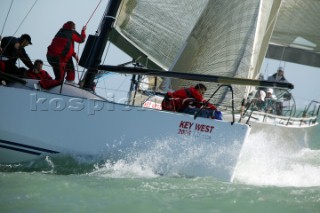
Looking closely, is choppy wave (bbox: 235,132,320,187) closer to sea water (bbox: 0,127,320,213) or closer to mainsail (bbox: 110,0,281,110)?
sea water (bbox: 0,127,320,213)

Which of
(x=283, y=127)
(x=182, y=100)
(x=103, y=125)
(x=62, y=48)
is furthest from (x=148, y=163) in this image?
(x=283, y=127)

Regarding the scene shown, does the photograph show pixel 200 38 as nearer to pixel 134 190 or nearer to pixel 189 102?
pixel 189 102

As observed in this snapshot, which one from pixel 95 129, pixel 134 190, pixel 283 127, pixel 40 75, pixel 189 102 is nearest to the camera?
pixel 134 190

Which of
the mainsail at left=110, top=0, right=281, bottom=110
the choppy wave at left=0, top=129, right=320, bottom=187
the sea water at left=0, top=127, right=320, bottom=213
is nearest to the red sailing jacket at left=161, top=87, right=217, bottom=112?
the choppy wave at left=0, top=129, right=320, bottom=187

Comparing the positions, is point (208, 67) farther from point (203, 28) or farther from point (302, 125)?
point (302, 125)

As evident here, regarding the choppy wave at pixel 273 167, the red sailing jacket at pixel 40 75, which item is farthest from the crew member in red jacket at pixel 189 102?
the red sailing jacket at pixel 40 75

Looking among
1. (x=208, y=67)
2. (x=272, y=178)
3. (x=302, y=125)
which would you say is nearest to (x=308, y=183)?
(x=272, y=178)

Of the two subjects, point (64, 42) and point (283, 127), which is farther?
point (283, 127)

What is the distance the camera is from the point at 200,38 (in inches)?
417

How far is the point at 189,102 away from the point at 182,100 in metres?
0.10

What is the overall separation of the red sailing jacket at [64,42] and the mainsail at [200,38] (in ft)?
3.04

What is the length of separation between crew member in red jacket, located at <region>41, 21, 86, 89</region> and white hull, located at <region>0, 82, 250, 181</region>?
82 centimetres

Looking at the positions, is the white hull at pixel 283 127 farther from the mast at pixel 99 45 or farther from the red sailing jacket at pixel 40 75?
the red sailing jacket at pixel 40 75

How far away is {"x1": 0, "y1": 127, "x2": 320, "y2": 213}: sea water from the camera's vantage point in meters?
6.62
